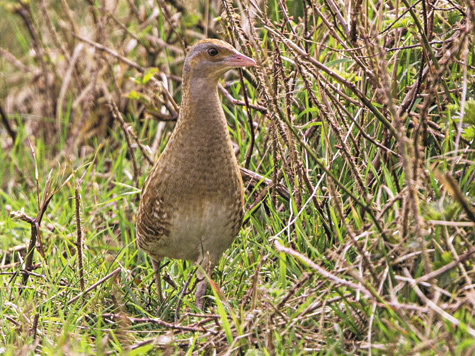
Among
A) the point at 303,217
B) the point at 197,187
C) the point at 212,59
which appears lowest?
the point at 303,217

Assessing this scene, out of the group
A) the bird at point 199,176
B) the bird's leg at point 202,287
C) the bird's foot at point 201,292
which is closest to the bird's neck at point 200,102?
the bird at point 199,176

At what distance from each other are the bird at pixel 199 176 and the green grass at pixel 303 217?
179mm

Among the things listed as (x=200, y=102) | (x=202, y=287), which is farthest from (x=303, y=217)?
(x=200, y=102)

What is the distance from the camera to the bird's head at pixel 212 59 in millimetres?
3273

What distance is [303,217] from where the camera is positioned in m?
3.47

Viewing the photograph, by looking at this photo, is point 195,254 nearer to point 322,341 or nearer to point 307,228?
point 307,228

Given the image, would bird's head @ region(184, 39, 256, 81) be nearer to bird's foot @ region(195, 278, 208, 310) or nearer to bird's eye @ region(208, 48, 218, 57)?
bird's eye @ region(208, 48, 218, 57)

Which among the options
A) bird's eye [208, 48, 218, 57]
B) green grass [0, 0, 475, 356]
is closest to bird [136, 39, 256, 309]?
bird's eye [208, 48, 218, 57]

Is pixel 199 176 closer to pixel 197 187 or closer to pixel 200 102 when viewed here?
pixel 197 187

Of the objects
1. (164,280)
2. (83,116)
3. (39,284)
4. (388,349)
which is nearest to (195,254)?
(164,280)

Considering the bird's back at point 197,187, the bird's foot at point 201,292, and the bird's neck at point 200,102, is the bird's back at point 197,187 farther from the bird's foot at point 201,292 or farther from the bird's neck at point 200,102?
the bird's foot at point 201,292

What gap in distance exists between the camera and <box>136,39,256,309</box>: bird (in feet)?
10.5

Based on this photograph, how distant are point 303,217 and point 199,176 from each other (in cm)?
59

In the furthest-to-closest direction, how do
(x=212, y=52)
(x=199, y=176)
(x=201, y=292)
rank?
1. (x=201, y=292)
2. (x=212, y=52)
3. (x=199, y=176)
